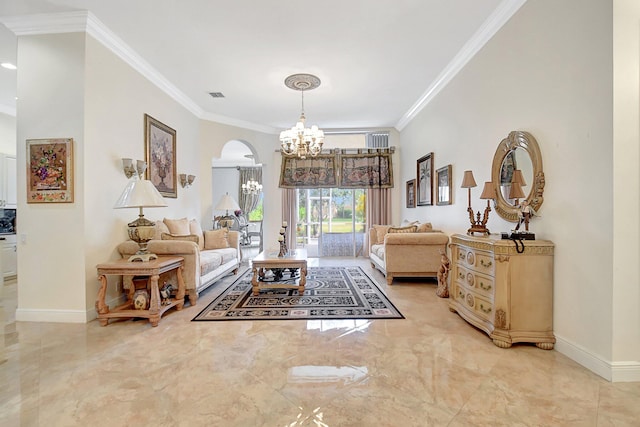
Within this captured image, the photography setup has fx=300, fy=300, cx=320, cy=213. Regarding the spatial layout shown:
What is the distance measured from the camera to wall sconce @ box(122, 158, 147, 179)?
12.4 feet

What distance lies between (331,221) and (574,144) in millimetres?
5711

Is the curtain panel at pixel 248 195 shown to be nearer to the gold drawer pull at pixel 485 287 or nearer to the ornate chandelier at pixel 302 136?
the ornate chandelier at pixel 302 136

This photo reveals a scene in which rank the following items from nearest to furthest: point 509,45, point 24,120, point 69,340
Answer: point 69,340, point 509,45, point 24,120

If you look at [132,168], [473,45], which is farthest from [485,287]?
[132,168]

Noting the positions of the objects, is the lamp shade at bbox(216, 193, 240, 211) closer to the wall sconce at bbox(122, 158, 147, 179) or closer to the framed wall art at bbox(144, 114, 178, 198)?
the framed wall art at bbox(144, 114, 178, 198)

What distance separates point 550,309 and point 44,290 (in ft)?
16.0

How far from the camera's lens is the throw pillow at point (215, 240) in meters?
5.17

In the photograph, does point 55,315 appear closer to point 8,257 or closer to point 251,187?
point 8,257

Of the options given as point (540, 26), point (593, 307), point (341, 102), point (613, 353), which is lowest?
point (613, 353)

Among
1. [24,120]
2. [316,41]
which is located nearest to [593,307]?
[316,41]

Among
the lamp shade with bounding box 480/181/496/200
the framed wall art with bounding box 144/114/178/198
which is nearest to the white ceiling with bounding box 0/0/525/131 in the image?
the framed wall art with bounding box 144/114/178/198

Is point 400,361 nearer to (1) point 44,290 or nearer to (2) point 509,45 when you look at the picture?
(2) point 509,45

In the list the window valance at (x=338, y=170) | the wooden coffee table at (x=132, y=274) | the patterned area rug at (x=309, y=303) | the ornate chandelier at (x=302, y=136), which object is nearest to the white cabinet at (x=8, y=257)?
the wooden coffee table at (x=132, y=274)

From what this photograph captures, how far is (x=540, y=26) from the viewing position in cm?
259
